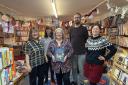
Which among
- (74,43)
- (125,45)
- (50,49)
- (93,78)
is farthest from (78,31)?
(125,45)

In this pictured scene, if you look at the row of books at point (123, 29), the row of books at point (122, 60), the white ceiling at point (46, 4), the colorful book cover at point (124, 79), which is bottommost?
the colorful book cover at point (124, 79)

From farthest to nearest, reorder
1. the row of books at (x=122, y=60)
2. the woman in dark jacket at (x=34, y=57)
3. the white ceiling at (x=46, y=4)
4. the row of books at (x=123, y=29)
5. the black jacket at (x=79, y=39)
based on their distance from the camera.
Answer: the white ceiling at (x=46, y=4), the row of books at (x=123, y=29), the black jacket at (x=79, y=39), the row of books at (x=122, y=60), the woman in dark jacket at (x=34, y=57)

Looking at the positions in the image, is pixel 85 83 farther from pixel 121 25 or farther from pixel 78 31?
pixel 121 25

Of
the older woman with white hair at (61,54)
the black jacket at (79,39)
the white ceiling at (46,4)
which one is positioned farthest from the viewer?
the white ceiling at (46,4)

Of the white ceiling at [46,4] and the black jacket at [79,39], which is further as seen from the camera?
the white ceiling at [46,4]

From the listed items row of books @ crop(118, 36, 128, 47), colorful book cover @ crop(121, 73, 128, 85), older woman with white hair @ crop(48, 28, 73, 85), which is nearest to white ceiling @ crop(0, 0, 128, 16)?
row of books @ crop(118, 36, 128, 47)

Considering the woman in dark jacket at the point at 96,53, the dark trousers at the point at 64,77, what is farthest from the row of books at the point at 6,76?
the woman in dark jacket at the point at 96,53

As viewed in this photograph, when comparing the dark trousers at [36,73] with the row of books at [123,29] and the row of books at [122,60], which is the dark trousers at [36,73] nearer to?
the row of books at [122,60]

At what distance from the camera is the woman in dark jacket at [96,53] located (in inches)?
157

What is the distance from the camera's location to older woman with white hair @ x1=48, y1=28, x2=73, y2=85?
432 cm

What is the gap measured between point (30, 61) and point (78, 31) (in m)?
1.12

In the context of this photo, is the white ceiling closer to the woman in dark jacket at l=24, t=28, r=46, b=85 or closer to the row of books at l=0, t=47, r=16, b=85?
the woman in dark jacket at l=24, t=28, r=46, b=85

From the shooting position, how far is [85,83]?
526 centimetres

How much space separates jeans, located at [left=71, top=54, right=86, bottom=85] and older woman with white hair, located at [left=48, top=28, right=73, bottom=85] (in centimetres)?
40
